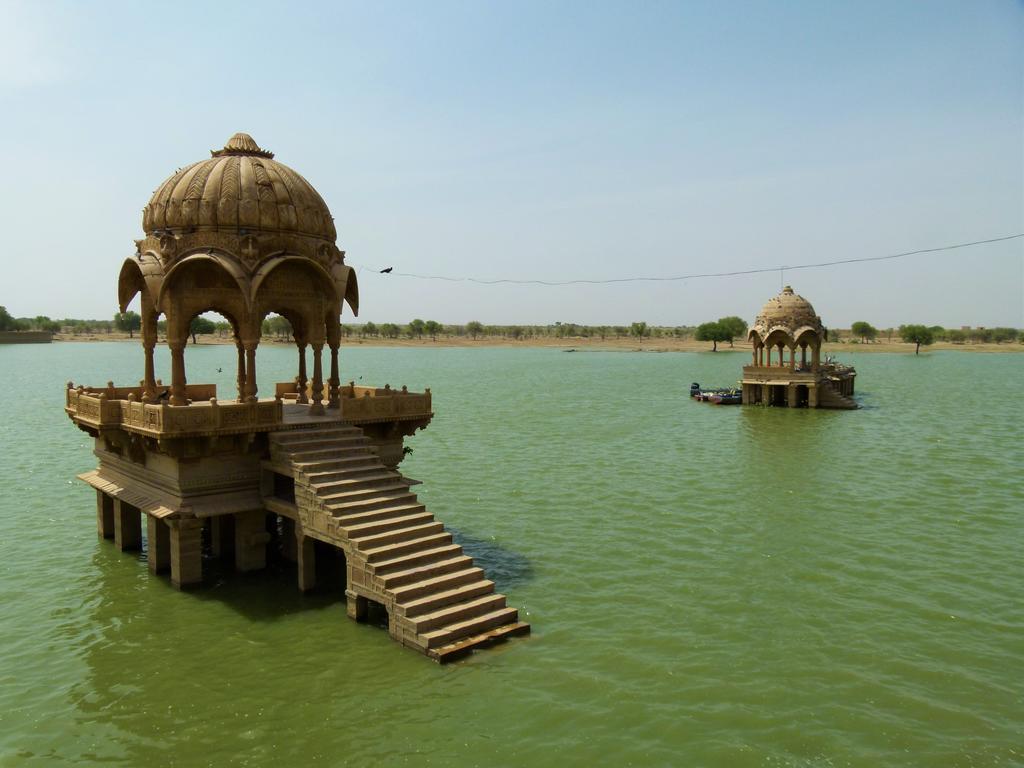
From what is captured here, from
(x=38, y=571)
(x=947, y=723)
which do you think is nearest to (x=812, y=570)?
(x=947, y=723)

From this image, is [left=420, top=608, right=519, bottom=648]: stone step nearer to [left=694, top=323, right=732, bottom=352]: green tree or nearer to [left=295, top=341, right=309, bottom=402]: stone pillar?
[left=295, top=341, right=309, bottom=402]: stone pillar

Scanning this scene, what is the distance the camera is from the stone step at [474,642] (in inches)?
485

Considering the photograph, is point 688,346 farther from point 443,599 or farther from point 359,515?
point 443,599

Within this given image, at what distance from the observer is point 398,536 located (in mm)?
14320

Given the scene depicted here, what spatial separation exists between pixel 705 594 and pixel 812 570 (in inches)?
125

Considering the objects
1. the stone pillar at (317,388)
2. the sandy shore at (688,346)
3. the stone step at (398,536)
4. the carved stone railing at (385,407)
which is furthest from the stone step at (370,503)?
the sandy shore at (688,346)

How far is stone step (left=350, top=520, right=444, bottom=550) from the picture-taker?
1386 centimetres

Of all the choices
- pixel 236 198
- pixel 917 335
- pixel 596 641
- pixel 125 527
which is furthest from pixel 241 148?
pixel 917 335

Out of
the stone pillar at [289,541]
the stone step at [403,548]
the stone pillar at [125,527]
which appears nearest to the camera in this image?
the stone step at [403,548]

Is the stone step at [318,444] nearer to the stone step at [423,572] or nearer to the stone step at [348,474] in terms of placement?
the stone step at [348,474]

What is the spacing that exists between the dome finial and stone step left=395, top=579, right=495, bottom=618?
11046mm

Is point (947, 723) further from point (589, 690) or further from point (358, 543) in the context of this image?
point (358, 543)

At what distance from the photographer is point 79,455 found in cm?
3181

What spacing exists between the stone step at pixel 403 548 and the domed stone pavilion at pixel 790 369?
41.6 m
